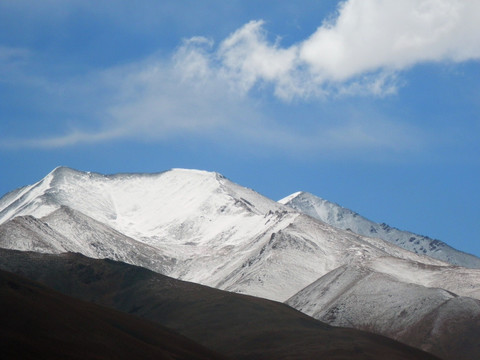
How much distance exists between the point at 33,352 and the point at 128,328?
122ft

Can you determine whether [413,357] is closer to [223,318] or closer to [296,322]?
[296,322]

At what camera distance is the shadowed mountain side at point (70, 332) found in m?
110

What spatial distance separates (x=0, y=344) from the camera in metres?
105

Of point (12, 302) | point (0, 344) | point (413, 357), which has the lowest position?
point (0, 344)

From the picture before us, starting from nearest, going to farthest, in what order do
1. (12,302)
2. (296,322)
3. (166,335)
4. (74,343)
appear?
(74,343) → (12,302) → (166,335) → (296,322)

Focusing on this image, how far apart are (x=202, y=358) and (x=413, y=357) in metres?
46.6

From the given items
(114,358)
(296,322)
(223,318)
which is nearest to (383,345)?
(296,322)

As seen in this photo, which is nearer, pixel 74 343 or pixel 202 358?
pixel 74 343

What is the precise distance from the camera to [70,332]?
Answer: 4742 inches

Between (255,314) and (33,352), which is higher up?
(255,314)

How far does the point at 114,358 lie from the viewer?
118 metres

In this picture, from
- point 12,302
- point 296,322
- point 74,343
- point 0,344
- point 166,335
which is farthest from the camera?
point 296,322

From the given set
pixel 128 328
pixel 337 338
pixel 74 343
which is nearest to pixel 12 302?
pixel 74 343

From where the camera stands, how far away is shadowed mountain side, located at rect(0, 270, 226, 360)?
361 ft
